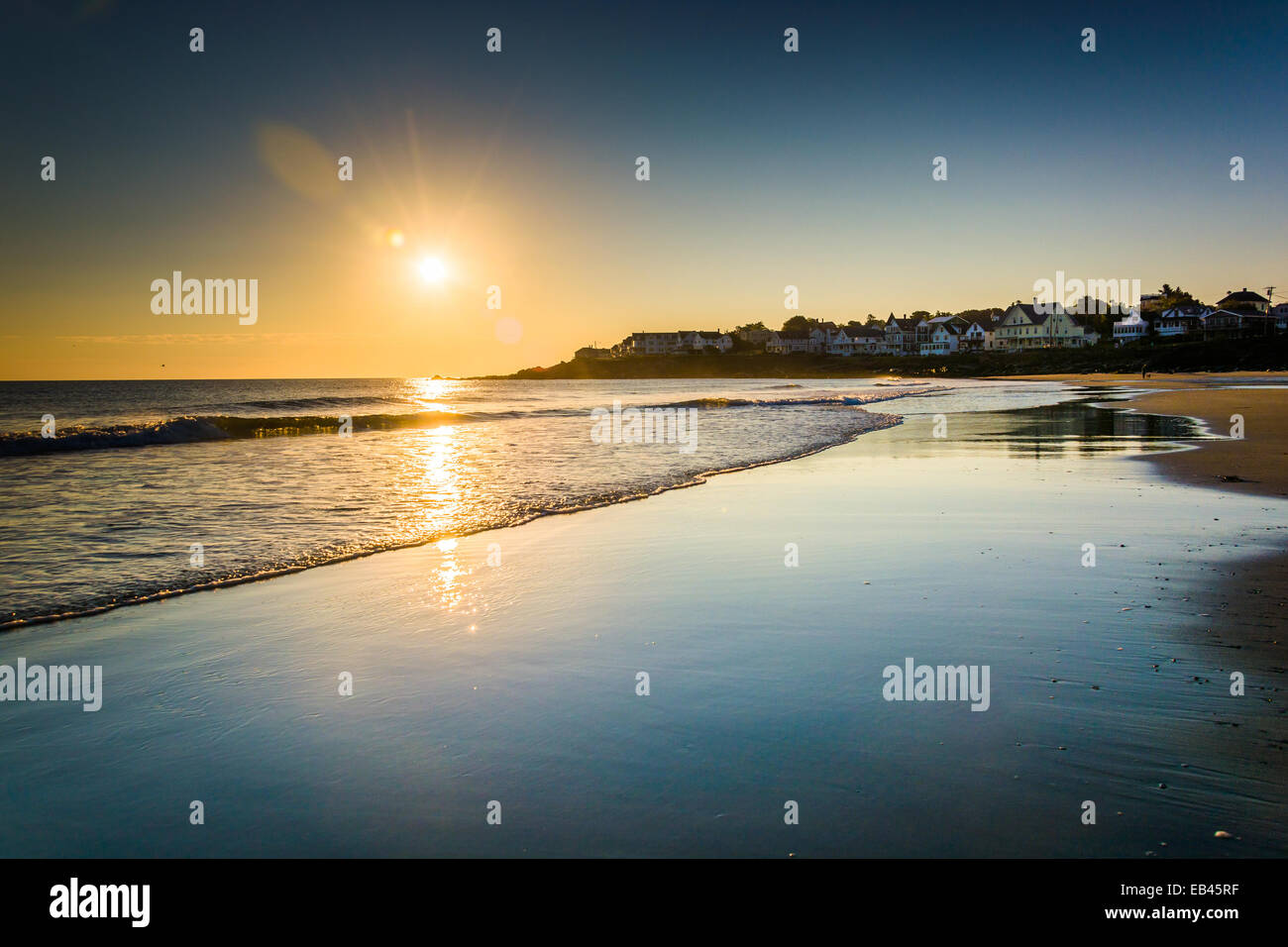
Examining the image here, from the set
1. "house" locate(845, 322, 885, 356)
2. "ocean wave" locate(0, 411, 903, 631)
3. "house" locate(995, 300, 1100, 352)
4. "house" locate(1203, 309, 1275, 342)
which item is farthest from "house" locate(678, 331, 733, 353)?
"ocean wave" locate(0, 411, 903, 631)

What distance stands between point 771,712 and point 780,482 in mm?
10395

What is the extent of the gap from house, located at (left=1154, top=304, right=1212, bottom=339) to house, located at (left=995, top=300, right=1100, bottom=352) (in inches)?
367

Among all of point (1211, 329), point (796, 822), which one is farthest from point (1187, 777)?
point (1211, 329)

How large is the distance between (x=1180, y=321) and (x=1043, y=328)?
2005 cm

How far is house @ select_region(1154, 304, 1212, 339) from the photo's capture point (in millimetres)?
109312

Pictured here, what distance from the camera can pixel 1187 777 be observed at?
369 cm

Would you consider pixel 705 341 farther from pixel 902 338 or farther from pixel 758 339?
pixel 902 338

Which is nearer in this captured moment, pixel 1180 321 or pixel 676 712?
pixel 676 712

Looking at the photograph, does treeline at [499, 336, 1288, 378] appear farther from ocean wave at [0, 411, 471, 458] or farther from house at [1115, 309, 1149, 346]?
ocean wave at [0, 411, 471, 458]

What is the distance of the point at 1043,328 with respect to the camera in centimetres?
12694

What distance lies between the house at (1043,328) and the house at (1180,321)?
9.31 meters

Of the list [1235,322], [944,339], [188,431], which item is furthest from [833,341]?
[188,431]
